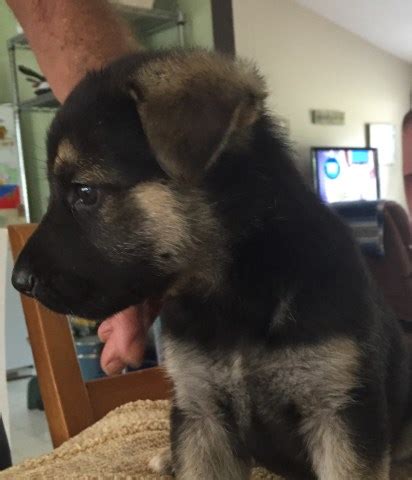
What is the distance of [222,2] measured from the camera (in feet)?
13.9

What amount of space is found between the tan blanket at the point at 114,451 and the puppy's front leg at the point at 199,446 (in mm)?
69

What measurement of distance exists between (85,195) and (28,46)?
339 centimetres

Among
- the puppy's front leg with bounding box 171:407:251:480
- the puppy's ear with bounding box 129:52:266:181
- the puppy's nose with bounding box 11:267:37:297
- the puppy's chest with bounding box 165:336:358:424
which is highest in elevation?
the puppy's ear with bounding box 129:52:266:181

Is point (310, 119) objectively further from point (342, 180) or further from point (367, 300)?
point (367, 300)

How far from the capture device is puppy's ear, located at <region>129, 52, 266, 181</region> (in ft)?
2.98

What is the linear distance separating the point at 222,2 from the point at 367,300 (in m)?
3.60

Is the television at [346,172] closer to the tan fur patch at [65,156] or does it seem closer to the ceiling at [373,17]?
the ceiling at [373,17]

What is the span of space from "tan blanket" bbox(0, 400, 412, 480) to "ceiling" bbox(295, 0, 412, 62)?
6.17 metres

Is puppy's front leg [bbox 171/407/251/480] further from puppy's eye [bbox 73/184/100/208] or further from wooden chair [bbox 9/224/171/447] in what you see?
puppy's eye [bbox 73/184/100/208]

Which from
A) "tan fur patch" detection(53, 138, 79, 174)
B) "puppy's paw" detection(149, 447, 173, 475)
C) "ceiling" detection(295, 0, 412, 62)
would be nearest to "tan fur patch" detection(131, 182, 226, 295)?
"tan fur patch" detection(53, 138, 79, 174)

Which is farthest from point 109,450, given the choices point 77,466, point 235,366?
point 235,366

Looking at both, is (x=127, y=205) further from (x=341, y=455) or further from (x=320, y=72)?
(x=320, y=72)

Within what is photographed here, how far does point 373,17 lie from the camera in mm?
7465

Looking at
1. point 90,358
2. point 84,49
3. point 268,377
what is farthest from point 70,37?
point 90,358
